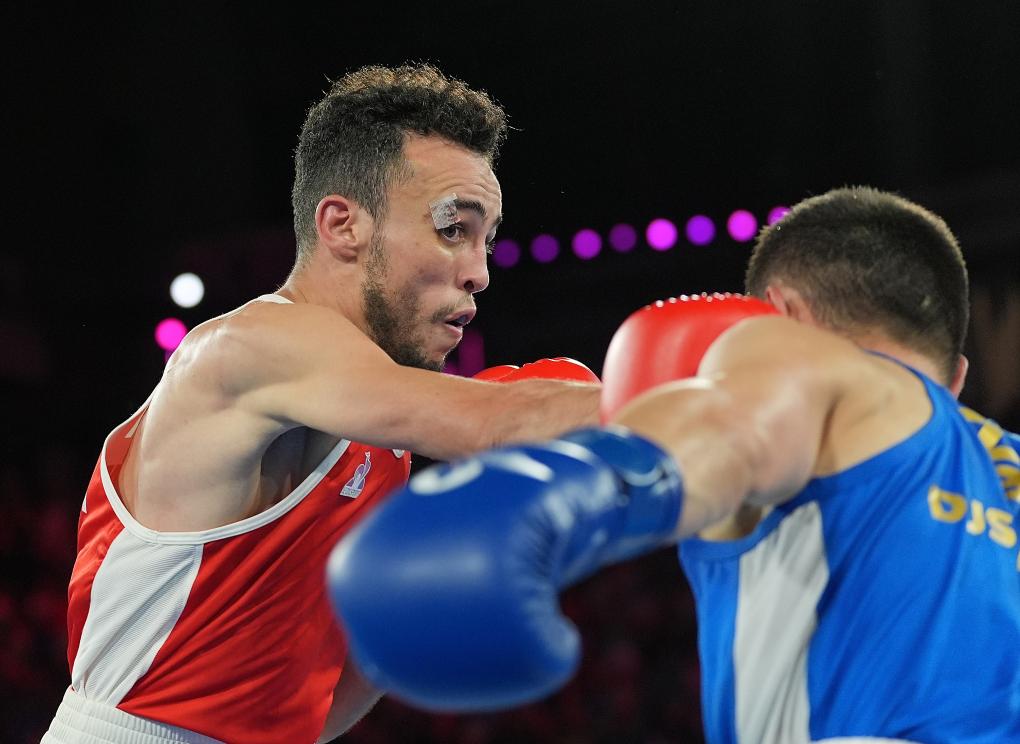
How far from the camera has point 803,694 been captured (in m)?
1.41

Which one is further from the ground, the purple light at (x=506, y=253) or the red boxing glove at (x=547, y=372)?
the red boxing glove at (x=547, y=372)

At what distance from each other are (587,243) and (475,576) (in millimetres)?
7589

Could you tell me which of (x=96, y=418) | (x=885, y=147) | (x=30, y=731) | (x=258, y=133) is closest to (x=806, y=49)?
(x=885, y=147)

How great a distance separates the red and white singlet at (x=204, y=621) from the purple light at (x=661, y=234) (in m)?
6.17

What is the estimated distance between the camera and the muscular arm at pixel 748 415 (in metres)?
1.11

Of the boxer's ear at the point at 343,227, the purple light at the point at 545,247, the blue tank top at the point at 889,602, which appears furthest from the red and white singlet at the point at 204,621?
the purple light at the point at 545,247

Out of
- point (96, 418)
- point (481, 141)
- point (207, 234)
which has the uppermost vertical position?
point (481, 141)

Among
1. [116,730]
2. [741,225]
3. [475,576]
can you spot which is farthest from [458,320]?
[741,225]

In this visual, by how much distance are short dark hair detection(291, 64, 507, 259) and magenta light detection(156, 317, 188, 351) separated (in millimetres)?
5546

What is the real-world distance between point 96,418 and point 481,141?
21.5 feet

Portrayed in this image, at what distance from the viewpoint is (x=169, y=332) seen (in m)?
8.05

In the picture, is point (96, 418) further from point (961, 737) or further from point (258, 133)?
point (961, 737)

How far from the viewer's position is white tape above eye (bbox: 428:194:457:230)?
2.51 metres

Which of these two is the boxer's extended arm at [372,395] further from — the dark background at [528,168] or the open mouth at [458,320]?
the dark background at [528,168]
